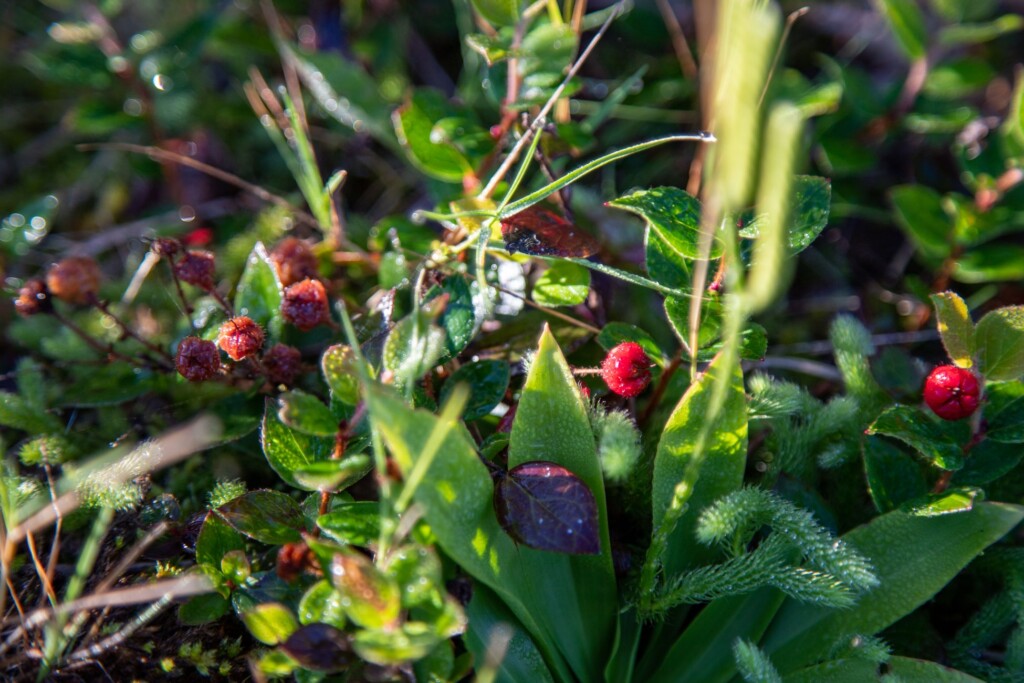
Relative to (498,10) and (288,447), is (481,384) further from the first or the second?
(498,10)

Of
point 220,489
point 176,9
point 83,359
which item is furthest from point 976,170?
point 176,9

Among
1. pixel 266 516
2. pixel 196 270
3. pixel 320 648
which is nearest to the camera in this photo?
pixel 320 648

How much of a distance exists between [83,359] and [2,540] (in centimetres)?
38

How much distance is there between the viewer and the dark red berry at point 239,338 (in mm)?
1022

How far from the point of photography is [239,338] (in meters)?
1.02

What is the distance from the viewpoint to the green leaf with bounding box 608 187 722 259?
0.96 m

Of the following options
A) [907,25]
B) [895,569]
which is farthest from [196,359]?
[907,25]

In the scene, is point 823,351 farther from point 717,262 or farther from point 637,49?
point 637,49

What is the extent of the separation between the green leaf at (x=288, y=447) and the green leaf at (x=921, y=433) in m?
0.69

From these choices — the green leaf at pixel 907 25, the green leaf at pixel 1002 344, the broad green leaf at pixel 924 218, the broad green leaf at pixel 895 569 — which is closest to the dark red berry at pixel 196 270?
the broad green leaf at pixel 895 569

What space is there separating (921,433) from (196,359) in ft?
3.09

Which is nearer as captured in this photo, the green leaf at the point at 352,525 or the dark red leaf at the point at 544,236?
the green leaf at the point at 352,525

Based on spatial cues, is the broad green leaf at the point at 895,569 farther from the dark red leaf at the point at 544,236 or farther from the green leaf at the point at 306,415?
the green leaf at the point at 306,415

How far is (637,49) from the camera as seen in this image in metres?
1.92
